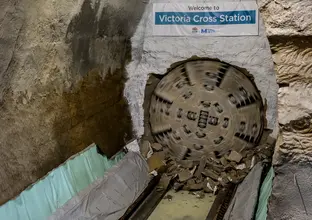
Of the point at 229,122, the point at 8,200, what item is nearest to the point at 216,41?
the point at 229,122

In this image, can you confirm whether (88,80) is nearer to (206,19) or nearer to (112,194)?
(112,194)

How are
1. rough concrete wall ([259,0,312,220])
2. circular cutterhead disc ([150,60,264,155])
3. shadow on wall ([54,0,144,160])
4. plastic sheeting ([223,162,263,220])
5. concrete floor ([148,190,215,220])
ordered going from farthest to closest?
circular cutterhead disc ([150,60,264,155])
concrete floor ([148,190,215,220])
shadow on wall ([54,0,144,160])
plastic sheeting ([223,162,263,220])
rough concrete wall ([259,0,312,220])

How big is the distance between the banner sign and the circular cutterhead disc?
228mm

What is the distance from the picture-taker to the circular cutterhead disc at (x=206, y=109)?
3.26m

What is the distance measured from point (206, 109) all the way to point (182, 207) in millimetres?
722

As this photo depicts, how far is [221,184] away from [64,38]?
4.51 feet

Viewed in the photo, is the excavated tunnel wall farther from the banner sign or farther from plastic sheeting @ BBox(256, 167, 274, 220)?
plastic sheeting @ BBox(256, 167, 274, 220)

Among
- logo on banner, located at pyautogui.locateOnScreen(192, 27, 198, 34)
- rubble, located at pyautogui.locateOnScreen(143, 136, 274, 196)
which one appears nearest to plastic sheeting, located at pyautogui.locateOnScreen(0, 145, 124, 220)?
rubble, located at pyautogui.locateOnScreen(143, 136, 274, 196)

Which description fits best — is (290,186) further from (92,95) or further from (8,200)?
(92,95)

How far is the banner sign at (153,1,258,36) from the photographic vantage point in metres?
3.19

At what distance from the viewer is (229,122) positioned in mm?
3283

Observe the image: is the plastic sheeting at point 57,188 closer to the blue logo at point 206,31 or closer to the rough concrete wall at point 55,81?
the rough concrete wall at point 55,81

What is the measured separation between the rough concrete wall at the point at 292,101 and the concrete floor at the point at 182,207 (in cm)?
128

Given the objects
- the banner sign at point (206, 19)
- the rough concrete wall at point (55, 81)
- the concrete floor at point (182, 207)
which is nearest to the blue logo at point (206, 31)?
the banner sign at point (206, 19)
